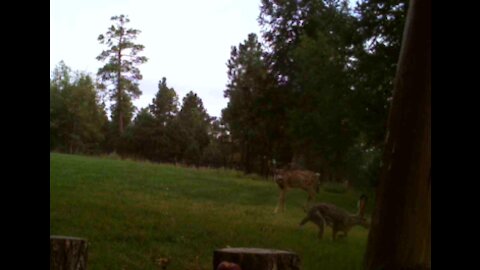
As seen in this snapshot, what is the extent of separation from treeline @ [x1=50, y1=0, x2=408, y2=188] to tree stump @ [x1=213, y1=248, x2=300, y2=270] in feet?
60.6

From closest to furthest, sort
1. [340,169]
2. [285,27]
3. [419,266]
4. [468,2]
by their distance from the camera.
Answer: [468,2] < [419,266] < [340,169] < [285,27]

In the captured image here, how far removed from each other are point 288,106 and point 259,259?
39.3 m

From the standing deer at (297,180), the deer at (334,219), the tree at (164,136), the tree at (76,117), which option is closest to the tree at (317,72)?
the standing deer at (297,180)

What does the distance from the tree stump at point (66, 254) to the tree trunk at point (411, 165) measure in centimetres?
535

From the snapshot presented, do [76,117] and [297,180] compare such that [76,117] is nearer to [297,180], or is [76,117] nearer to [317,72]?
[317,72]

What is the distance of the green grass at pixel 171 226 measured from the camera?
425 inches

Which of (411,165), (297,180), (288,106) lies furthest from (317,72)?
(411,165)

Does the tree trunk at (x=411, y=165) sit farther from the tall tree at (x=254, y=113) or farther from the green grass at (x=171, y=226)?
the tall tree at (x=254, y=113)

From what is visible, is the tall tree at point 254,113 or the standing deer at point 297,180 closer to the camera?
the standing deer at point 297,180

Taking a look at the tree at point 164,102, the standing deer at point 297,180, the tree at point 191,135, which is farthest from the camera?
the tree at point 164,102
